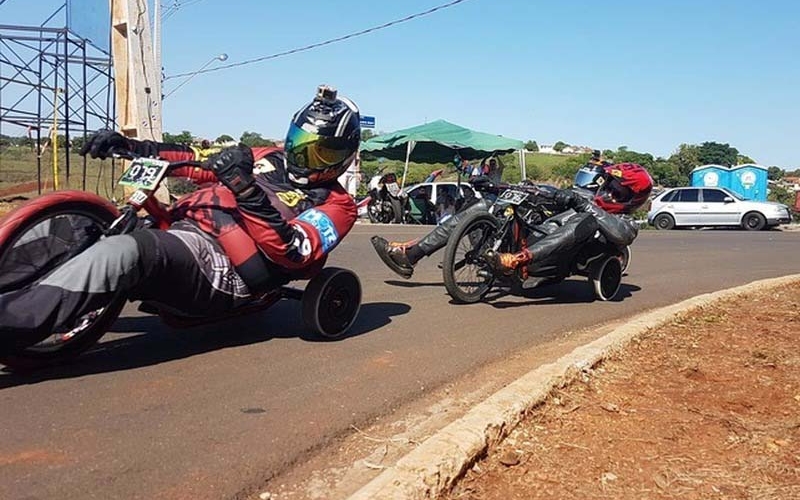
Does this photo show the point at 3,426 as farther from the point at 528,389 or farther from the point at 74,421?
the point at 528,389

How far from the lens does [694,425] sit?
3791 mm

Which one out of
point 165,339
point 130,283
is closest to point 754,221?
point 165,339

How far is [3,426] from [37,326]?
47 cm

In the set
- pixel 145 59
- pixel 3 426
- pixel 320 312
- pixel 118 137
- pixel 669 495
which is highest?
pixel 145 59

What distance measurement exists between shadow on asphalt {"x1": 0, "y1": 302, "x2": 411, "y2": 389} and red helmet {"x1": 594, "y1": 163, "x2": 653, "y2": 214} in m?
3.69

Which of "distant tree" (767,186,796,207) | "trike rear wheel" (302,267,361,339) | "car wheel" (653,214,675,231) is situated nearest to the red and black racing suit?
"trike rear wheel" (302,267,361,339)

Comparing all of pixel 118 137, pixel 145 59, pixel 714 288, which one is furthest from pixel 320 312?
pixel 145 59

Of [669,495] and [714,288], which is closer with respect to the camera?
[669,495]

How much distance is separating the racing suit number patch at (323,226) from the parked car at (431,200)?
56.3ft

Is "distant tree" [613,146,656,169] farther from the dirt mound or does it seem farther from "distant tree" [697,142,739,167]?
the dirt mound

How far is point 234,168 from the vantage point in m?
4.18

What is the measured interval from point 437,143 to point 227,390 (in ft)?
63.1

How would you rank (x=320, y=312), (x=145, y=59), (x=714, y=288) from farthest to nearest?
(x=145, y=59) < (x=714, y=288) < (x=320, y=312)

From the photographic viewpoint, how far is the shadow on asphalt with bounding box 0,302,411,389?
4148mm
